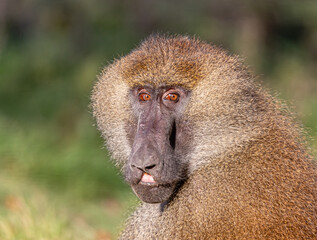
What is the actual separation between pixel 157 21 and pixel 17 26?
4.04m

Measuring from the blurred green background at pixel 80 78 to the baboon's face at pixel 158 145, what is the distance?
27.7 inches

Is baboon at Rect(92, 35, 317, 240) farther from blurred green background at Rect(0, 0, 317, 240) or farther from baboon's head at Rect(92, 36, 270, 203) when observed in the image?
blurred green background at Rect(0, 0, 317, 240)

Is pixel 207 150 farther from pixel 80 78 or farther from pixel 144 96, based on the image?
pixel 80 78

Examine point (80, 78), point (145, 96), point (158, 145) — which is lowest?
point (158, 145)

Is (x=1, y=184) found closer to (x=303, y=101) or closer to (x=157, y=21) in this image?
(x=303, y=101)

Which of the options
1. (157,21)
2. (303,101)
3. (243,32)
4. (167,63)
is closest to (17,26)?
(157,21)

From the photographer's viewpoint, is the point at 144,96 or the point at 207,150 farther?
the point at 144,96

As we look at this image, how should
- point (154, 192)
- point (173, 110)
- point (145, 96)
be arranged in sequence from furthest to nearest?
point (145, 96), point (173, 110), point (154, 192)

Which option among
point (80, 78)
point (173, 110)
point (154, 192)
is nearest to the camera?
point (154, 192)

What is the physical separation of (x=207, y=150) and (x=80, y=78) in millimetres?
8256

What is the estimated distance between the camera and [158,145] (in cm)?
338

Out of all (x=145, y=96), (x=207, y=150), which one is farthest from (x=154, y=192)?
(x=145, y=96)

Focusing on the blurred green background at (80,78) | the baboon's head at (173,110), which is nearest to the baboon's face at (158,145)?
the baboon's head at (173,110)

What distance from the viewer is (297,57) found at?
13352 mm
